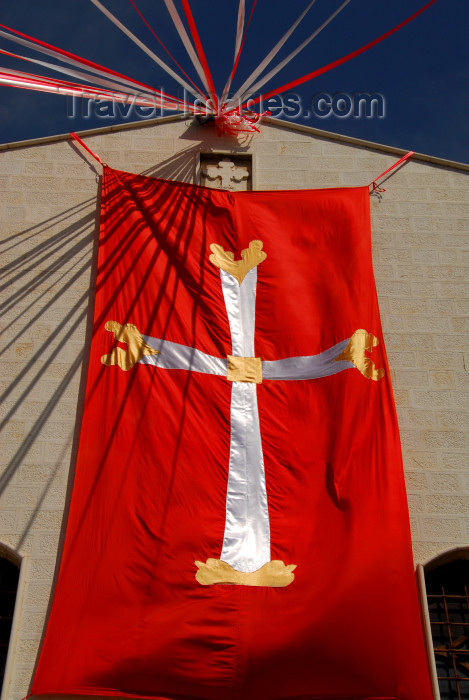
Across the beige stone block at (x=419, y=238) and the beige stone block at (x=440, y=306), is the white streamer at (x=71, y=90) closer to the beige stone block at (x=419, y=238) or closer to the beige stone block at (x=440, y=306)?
the beige stone block at (x=419, y=238)

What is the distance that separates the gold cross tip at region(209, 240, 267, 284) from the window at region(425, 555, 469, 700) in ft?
9.70

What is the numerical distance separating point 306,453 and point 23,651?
8.28 feet

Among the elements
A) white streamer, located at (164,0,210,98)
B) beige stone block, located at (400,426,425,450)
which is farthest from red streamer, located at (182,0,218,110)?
beige stone block, located at (400,426,425,450)

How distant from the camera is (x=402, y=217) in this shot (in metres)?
8.18

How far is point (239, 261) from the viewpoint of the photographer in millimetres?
7770

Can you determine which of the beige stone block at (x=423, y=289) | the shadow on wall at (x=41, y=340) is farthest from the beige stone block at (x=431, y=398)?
the shadow on wall at (x=41, y=340)

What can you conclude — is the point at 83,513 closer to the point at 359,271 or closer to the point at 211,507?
the point at 211,507

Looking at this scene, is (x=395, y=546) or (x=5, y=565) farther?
(x=5, y=565)

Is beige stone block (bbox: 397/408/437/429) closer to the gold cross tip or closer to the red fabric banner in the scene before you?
the red fabric banner

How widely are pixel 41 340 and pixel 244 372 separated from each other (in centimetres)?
174

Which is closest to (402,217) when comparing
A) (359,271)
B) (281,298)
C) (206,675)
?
(359,271)

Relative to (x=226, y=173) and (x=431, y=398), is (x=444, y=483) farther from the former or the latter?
(x=226, y=173)

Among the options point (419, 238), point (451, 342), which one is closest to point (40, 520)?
point (451, 342)

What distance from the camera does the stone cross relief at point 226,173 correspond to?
831 centimetres
